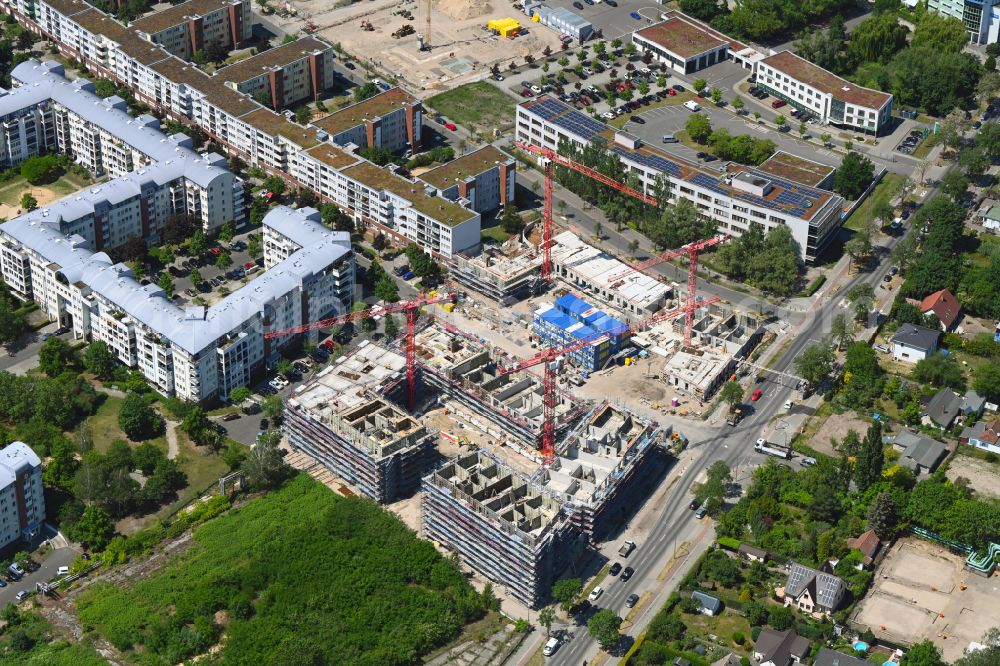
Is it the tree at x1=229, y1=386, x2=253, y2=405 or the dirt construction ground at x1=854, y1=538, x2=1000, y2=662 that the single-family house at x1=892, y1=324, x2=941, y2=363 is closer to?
the dirt construction ground at x1=854, y1=538, x2=1000, y2=662

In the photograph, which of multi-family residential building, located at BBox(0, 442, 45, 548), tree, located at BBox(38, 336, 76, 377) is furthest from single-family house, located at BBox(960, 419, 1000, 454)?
tree, located at BBox(38, 336, 76, 377)

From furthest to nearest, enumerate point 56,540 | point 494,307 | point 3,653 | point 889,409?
1. point 494,307
2. point 889,409
3. point 56,540
4. point 3,653

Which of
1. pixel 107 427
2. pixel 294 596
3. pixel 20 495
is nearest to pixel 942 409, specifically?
pixel 294 596

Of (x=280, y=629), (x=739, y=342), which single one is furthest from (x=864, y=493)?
(x=280, y=629)

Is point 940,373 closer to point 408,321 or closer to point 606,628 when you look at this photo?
point 606,628

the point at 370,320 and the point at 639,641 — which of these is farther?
the point at 370,320

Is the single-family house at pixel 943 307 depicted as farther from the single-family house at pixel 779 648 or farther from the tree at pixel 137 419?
the tree at pixel 137 419

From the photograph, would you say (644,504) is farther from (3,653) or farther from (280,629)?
(3,653)
